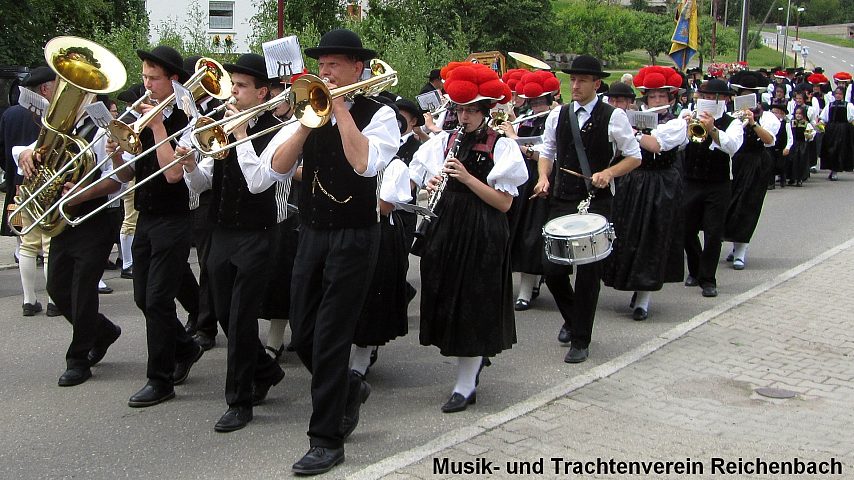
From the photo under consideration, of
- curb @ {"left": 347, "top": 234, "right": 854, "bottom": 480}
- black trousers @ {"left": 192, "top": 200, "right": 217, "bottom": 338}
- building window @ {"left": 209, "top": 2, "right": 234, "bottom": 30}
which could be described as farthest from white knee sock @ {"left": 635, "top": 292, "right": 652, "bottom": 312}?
building window @ {"left": 209, "top": 2, "right": 234, "bottom": 30}

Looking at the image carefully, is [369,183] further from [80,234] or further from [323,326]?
[80,234]

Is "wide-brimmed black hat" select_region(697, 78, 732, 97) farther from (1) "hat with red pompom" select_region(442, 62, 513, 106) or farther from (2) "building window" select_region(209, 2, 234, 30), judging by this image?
(2) "building window" select_region(209, 2, 234, 30)

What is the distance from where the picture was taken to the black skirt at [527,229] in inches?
339

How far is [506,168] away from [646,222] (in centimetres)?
308

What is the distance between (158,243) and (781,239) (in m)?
9.04

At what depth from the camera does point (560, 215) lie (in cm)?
704

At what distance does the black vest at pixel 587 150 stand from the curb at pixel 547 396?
118 cm

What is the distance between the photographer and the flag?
1803 cm

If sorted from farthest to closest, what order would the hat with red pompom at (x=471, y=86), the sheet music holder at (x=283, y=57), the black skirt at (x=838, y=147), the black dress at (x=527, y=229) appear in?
the black skirt at (x=838, y=147) → the black dress at (x=527, y=229) → the hat with red pompom at (x=471, y=86) → the sheet music holder at (x=283, y=57)

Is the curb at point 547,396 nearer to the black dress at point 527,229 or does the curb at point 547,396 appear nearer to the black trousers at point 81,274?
the black dress at point 527,229

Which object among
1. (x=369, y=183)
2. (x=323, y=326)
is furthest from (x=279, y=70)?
(x=323, y=326)

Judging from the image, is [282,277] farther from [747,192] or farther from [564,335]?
[747,192]

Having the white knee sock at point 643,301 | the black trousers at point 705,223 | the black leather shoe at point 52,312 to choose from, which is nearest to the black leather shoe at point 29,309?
the black leather shoe at point 52,312

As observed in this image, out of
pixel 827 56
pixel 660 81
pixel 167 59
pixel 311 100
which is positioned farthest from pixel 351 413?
pixel 827 56
